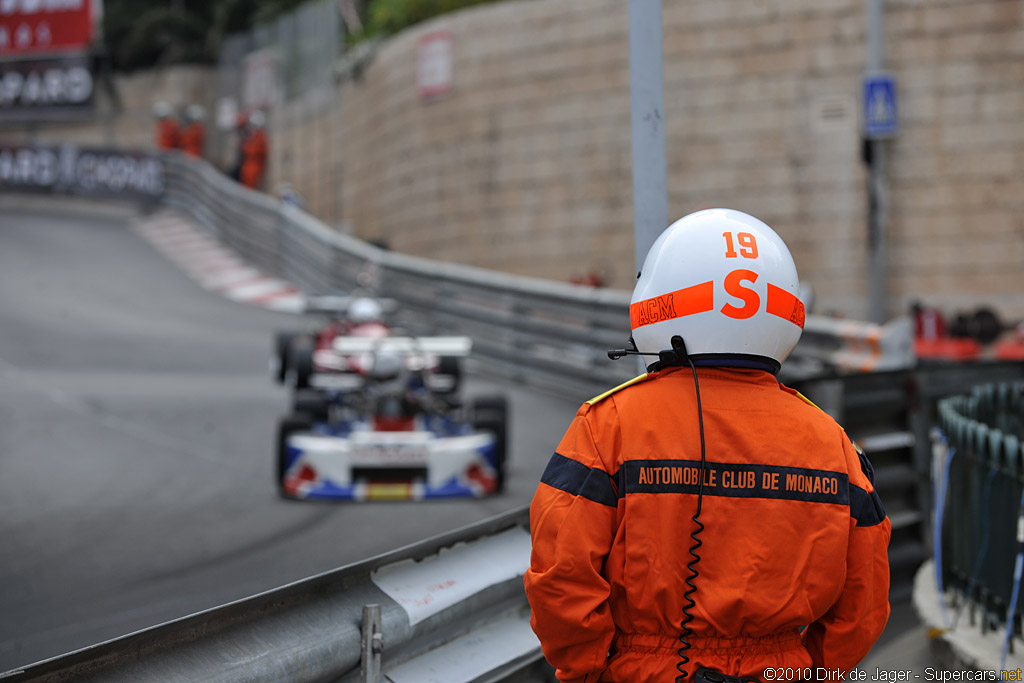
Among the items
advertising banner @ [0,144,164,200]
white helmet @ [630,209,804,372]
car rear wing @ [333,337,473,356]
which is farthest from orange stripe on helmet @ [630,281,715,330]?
advertising banner @ [0,144,164,200]

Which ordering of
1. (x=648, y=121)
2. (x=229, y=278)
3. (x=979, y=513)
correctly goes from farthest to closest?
(x=229, y=278) → (x=979, y=513) → (x=648, y=121)

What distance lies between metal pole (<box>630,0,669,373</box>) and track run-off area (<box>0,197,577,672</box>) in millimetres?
2774

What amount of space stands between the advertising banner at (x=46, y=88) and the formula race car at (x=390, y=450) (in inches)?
1055

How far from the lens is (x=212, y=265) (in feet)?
67.8

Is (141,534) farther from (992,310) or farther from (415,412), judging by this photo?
(992,310)

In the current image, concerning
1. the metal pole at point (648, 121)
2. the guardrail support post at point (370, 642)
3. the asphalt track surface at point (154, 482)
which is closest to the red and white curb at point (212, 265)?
the asphalt track surface at point (154, 482)

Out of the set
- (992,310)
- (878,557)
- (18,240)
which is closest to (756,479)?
(878,557)

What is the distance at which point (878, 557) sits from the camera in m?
2.27

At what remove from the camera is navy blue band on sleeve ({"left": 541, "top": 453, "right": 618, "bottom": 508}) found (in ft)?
7.11

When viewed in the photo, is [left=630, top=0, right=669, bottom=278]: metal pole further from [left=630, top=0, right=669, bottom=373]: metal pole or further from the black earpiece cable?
the black earpiece cable

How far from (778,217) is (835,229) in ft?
2.25

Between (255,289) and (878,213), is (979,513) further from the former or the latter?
(255,289)

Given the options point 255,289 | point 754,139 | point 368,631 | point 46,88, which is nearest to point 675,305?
point 368,631

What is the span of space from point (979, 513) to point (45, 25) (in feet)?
109
